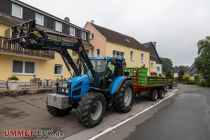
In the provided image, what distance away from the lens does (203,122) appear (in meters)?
6.66

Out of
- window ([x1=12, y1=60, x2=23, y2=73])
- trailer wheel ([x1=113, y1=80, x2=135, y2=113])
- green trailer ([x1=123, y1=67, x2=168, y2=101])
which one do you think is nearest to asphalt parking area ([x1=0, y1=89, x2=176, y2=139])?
trailer wheel ([x1=113, y1=80, x2=135, y2=113])

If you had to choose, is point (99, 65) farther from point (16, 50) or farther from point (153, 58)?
point (153, 58)

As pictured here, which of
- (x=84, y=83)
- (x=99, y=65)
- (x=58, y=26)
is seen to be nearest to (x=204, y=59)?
(x=58, y=26)

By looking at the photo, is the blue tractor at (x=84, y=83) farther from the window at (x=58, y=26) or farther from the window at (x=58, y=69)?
the window at (x=58, y=26)

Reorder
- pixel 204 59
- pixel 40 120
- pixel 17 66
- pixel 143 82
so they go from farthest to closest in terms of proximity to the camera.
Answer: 1. pixel 204 59
2. pixel 17 66
3. pixel 143 82
4. pixel 40 120

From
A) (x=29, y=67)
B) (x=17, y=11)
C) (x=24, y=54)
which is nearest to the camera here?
(x=24, y=54)

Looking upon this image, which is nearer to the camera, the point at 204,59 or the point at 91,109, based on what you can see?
the point at 91,109

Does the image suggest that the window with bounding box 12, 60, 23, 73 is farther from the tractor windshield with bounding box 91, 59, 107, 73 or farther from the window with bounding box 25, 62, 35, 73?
the tractor windshield with bounding box 91, 59, 107, 73

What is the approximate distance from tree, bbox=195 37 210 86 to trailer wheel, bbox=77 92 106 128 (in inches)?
1330

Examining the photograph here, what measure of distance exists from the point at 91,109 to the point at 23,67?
37.5ft

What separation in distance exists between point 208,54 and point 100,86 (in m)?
35.6

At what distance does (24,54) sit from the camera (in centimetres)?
1388

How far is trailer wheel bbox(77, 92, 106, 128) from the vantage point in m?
5.46

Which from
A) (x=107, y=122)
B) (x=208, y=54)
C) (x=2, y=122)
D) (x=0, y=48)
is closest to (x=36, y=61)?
(x=0, y=48)
